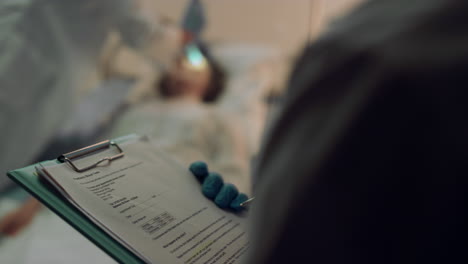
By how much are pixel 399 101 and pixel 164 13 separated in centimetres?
180

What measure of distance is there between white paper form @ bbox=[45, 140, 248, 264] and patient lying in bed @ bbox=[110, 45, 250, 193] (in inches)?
20.6

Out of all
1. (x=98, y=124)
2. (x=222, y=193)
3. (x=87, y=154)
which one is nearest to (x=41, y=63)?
(x=98, y=124)

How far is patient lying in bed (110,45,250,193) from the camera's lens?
4.35 ft

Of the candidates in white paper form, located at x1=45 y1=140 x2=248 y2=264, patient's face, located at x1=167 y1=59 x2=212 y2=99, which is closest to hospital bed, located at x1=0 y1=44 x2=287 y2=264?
patient's face, located at x1=167 y1=59 x2=212 y2=99

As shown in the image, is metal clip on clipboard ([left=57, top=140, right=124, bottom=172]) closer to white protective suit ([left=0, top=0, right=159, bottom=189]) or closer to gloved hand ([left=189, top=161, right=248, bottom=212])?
gloved hand ([left=189, top=161, right=248, bottom=212])

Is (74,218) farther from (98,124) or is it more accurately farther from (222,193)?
(98,124)

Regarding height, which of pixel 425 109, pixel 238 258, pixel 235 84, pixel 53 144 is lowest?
pixel 235 84

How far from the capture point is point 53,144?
3.97 ft

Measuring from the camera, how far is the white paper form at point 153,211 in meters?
0.46

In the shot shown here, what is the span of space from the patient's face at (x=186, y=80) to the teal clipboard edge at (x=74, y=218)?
133cm

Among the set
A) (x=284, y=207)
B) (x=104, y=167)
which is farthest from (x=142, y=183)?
(x=284, y=207)

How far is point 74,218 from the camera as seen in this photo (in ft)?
1.48

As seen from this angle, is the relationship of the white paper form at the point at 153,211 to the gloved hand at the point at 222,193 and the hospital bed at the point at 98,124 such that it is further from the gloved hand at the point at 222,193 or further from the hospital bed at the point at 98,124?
the hospital bed at the point at 98,124

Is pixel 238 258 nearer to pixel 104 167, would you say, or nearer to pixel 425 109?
pixel 104 167
